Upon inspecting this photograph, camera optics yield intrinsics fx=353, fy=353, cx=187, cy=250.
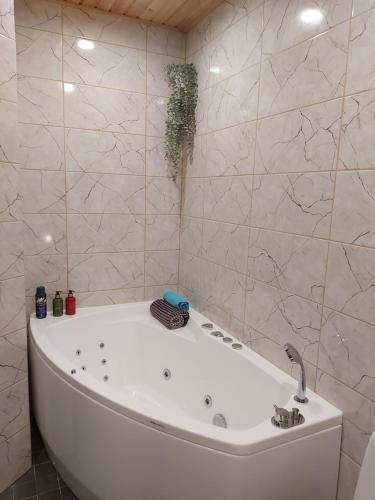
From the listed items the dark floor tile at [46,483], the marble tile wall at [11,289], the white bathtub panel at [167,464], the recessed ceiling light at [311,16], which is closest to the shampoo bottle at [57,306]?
the marble tile wall at [11,289]

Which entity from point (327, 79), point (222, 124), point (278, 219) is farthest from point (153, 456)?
point (222, 124)

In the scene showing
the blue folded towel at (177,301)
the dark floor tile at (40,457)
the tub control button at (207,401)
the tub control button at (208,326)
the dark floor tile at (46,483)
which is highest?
the blue folded towel at (177,301)

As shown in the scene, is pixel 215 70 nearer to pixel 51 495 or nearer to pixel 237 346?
pixel 237 346

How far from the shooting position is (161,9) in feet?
6.96

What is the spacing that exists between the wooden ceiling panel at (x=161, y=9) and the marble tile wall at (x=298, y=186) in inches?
3.6

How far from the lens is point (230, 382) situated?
187cm

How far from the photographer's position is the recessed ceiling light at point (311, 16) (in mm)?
1377

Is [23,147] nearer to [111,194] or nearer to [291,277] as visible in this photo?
[111,194]

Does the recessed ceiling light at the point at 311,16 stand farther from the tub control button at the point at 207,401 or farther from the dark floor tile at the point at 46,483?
the dark floor tile at the point at 46,483

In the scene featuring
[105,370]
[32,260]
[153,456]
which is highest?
[32,260]

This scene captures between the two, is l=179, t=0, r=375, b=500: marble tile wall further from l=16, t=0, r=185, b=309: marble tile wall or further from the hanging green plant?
l=16, t=0, r=185, b=309: marble tile wall

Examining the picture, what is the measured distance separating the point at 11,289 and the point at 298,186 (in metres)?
1.43

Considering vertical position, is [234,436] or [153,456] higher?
[234,436]

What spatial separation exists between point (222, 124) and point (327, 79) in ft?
2.55
